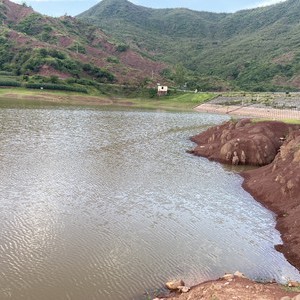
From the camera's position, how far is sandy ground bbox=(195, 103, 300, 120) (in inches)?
3081

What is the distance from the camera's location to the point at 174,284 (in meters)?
15.1

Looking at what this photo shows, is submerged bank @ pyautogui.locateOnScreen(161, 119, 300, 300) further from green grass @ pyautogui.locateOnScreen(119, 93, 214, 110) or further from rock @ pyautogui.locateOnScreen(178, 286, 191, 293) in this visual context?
green grass @ pyautogui.locateOnScreen(119, 93, 214, 110)

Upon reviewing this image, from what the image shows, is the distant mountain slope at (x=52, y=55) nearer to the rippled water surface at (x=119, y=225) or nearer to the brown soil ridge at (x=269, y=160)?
the brown soil ridge at (x=269, y=160)

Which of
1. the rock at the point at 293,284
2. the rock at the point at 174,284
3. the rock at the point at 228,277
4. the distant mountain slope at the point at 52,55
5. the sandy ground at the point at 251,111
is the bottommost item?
the rock at the point at 174,284

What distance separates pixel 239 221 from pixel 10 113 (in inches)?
2119

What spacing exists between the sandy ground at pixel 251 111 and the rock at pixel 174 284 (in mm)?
62764

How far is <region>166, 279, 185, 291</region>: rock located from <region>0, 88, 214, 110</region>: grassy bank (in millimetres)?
87661

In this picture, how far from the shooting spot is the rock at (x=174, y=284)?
15.0 meters

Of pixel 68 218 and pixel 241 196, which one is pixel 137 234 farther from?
pixel 241 196

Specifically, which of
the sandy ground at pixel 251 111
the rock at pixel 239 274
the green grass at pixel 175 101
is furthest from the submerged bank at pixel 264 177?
the green grass at pixel 175 101

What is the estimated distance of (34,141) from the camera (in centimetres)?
4297

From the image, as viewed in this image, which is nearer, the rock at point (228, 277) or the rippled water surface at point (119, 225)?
the rock at point (228, 277)

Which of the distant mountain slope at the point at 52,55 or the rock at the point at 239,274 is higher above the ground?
the distant mountain slope at the point at 52,55

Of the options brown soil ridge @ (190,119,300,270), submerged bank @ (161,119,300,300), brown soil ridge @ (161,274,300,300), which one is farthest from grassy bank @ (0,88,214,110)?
brown soil ridge @ (161,274,300,300)
